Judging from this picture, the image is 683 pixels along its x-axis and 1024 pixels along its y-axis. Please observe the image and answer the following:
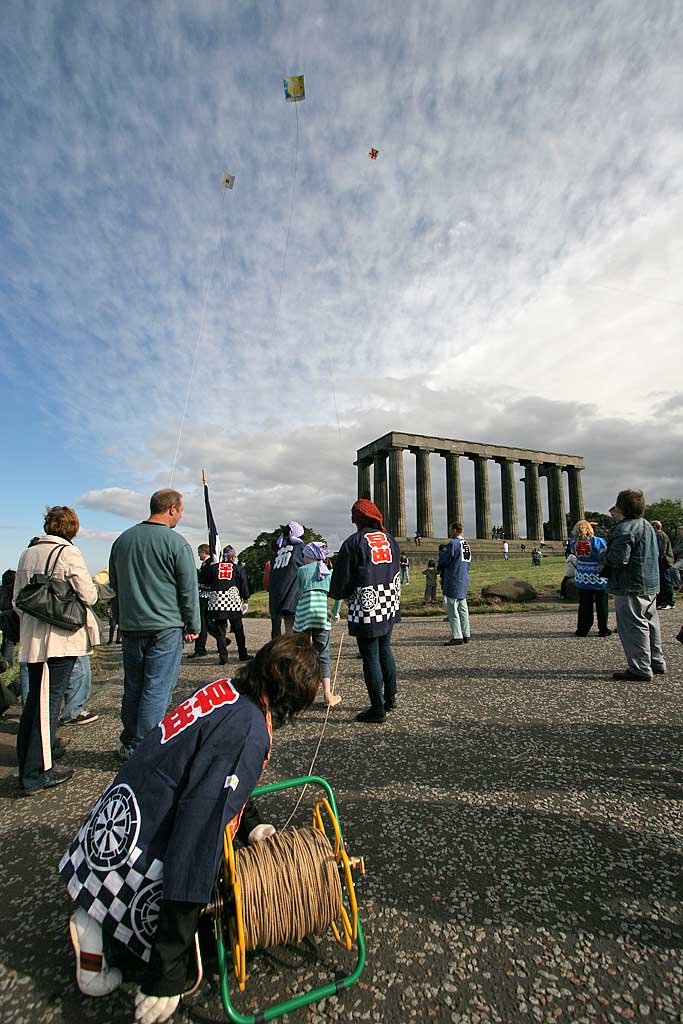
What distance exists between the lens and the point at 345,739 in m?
4.71

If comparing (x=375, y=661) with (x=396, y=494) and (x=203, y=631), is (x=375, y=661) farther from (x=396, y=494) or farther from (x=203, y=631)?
(x=396, y=494)

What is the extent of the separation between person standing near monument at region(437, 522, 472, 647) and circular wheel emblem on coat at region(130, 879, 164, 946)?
24.4 feet

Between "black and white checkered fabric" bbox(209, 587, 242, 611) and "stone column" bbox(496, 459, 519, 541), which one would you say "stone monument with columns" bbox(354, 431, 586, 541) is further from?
"black and white checkered fabric" bbox(209, 587, 242, 611)

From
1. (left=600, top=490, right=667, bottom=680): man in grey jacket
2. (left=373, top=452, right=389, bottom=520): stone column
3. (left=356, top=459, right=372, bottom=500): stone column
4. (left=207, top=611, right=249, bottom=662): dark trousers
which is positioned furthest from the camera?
(left=356, top=459, right=372, bottom=500): stone column

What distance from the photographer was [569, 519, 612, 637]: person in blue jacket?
8.84m

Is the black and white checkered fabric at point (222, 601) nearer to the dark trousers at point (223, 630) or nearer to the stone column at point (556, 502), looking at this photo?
the dark trousers at point (223, 630)

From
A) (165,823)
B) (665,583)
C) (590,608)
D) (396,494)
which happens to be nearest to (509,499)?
(396,494)

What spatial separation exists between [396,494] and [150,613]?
159ft

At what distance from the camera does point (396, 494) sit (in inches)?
2048

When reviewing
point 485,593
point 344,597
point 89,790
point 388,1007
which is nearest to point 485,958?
point 388,1007

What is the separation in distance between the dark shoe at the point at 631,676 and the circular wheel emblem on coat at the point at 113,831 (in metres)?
6.07

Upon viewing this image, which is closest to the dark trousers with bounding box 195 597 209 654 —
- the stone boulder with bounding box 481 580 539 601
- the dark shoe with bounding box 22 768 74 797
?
the dark shoe with bounding box 22 768 74 797

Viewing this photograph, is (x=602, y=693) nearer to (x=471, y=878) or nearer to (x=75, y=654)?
(x=471, y=878)

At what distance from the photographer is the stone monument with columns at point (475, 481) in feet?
173
